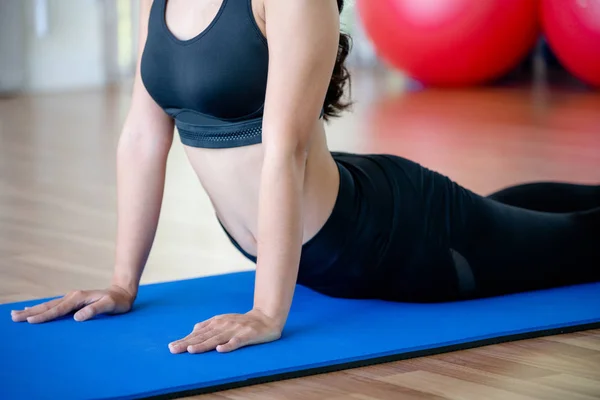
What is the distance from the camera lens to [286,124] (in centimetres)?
162

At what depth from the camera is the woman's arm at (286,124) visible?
1612 mm

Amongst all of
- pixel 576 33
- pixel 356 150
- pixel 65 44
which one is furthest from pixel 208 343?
pixel 65 44

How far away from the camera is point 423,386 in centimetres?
155

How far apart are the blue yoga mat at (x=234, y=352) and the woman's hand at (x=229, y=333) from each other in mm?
14

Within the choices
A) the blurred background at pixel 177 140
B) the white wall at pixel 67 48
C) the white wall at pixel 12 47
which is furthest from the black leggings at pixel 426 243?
the white wall at pixel 67 48

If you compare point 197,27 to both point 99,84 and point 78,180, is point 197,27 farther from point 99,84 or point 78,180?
point 99,84

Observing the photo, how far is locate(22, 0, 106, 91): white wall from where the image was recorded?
5.84 m

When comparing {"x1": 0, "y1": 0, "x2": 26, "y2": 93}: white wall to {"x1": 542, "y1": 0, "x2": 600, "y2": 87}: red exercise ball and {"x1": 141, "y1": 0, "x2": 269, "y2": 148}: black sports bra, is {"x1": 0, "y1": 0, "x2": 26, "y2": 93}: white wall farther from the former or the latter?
{"x1": 141, "y1": 0, "x2": 269, "y2": 148}: black sports bra

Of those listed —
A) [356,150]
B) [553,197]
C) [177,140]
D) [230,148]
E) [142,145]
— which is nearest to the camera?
[230,148]

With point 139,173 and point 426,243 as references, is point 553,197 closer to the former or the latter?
point 426,243

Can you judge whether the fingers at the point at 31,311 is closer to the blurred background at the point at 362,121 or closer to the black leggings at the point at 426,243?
the blurred background at the point at 362,121

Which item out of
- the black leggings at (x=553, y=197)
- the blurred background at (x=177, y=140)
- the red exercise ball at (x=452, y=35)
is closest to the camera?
the black leggings at (x=553, y=197)

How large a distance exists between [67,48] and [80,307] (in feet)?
14.4

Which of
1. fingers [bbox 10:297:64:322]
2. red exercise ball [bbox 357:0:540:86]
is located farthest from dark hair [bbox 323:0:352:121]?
red exercise ball [bbox 357:0:540:86]
